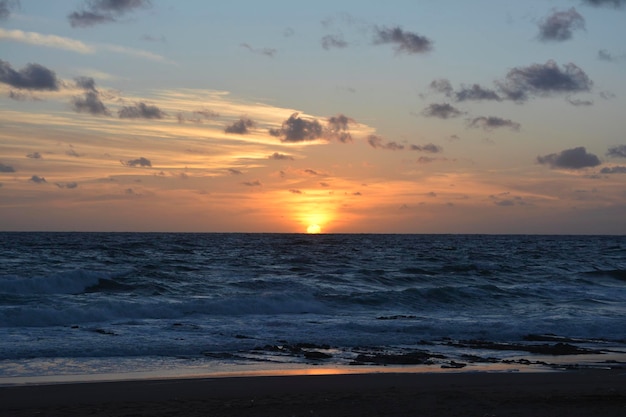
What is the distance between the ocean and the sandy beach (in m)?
1.65

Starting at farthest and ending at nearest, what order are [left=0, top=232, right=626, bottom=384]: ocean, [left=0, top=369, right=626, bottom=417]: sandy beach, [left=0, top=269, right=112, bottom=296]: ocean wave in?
[left=0, top=269, right=112, bottom=296]: ocean wave → [left=0, top=232, right=626, bottom=384]: ocean → [left=0, top=369, right=626, bottom=417]: sandy beach

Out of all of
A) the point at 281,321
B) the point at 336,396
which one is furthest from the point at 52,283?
the point at 336,396

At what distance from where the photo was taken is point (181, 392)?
12.4m

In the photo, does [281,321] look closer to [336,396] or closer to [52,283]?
[336,396]

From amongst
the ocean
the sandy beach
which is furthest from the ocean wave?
the sandy beach

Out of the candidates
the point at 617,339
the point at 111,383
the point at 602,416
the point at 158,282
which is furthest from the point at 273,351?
the point at 158,282

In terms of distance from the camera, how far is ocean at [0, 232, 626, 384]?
16500mm

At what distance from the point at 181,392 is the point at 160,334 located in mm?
8037

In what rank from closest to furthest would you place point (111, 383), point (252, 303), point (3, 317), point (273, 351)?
1. point (111, 383)
2. point (273, 351)
3. point (3, 317)
4. point (252, 303)

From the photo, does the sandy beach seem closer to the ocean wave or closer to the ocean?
the ocean

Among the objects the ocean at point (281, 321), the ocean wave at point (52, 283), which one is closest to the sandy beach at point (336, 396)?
the ocean at point (281, 321)

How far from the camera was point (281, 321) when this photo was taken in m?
24.5

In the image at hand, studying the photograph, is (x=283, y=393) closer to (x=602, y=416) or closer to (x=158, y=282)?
(x=602, y=416)

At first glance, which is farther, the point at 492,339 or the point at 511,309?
the point at 511,309
